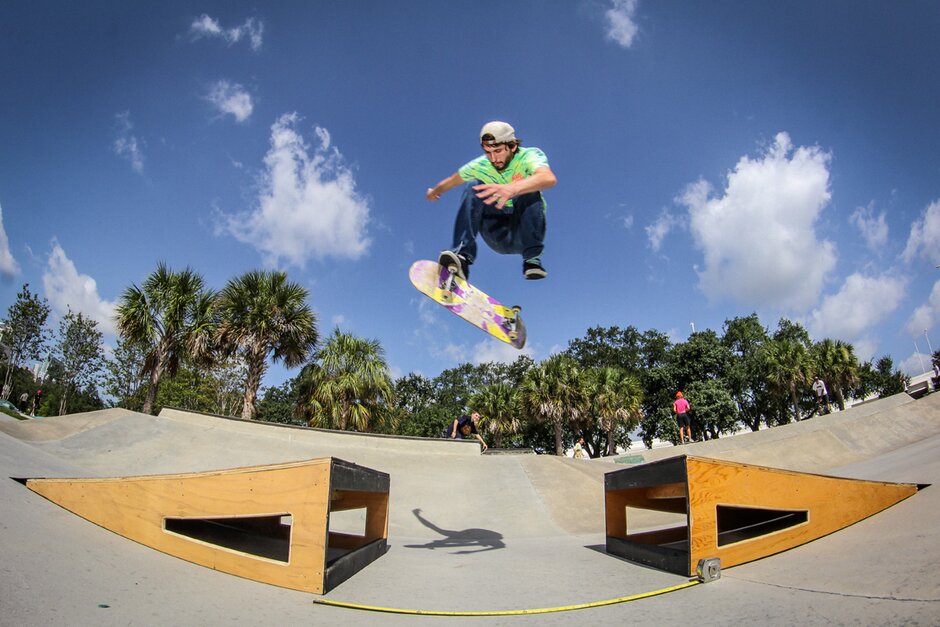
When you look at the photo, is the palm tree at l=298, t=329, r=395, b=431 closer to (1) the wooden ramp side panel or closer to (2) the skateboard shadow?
(2) the skateboard shadow

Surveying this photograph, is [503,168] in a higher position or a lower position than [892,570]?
higher

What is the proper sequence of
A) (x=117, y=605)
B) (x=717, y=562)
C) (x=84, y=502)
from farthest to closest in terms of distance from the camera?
1. (x=84, y=502)
2. (x=717, y=562)
3. (x=117, y=605)

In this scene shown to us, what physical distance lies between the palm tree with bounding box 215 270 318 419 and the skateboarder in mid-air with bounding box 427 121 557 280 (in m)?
13.2

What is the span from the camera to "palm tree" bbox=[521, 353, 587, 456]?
23.8m

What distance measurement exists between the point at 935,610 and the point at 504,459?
9.93 m

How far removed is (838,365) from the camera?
24.5 meters

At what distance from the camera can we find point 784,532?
3.59 m

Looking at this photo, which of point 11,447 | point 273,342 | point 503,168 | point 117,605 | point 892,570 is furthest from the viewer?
point 273,342

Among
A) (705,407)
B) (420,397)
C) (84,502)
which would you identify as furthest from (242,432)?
(420,397)

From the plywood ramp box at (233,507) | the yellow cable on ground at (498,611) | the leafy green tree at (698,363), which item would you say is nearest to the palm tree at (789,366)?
the leafy green tree at (698,363)

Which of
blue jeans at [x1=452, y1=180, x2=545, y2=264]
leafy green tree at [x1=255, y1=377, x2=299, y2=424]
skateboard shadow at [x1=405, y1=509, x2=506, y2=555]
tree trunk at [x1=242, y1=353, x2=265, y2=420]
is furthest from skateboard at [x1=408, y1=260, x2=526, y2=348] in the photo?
leafy green tree at [x1=255, y1=377, x2=299, y2=424]

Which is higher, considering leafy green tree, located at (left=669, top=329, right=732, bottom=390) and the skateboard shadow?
leafy green tree, located at (left=669, top=329, right=732, bottom=390)

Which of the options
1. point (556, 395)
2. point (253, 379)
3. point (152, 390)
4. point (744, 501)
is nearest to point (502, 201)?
point (744, 501)

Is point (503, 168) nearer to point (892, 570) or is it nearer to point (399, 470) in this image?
point (892, 570)
